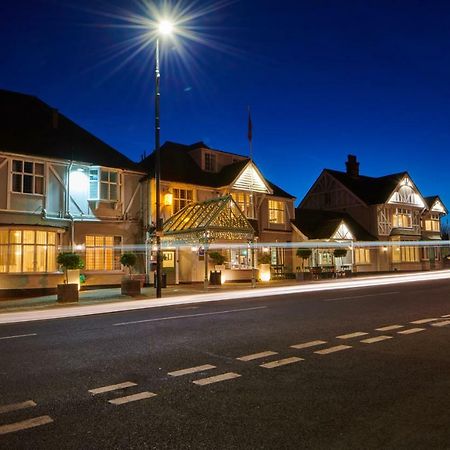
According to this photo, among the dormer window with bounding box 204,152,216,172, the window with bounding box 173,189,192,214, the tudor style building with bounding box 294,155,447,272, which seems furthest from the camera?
the tudor style building with bounding box 294,155,447,272

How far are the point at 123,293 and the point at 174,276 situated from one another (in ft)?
29.4

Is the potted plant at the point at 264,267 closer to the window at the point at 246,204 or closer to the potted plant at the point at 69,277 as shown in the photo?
the window at the point at 246,204

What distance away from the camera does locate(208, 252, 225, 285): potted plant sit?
29250 millimetres

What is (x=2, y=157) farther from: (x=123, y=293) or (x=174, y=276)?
(x=174, y=276)

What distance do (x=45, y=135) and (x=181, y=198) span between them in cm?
929

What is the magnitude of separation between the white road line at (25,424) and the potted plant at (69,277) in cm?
1476

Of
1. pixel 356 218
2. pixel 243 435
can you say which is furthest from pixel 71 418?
pixel 356 218

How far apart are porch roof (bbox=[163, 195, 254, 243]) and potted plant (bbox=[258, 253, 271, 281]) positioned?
5.30 meters

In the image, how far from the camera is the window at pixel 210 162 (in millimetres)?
35906

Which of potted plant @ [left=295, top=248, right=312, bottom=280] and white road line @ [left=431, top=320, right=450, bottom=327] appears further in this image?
potted plant @ [left=295, top=248, right=312, bottom=280]

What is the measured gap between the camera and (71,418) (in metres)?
5.04

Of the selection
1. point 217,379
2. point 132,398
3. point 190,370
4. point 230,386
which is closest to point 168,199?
point 190,370

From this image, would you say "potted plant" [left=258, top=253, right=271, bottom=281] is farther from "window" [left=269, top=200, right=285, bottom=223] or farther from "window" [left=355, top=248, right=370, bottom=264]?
"window" [left=355, top=248, right=370, bottom=264]

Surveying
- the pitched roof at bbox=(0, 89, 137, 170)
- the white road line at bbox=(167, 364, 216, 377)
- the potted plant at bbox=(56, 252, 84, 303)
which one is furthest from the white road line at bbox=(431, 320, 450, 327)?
the pitched roof at bbox=(0, 89, 137, 170)
